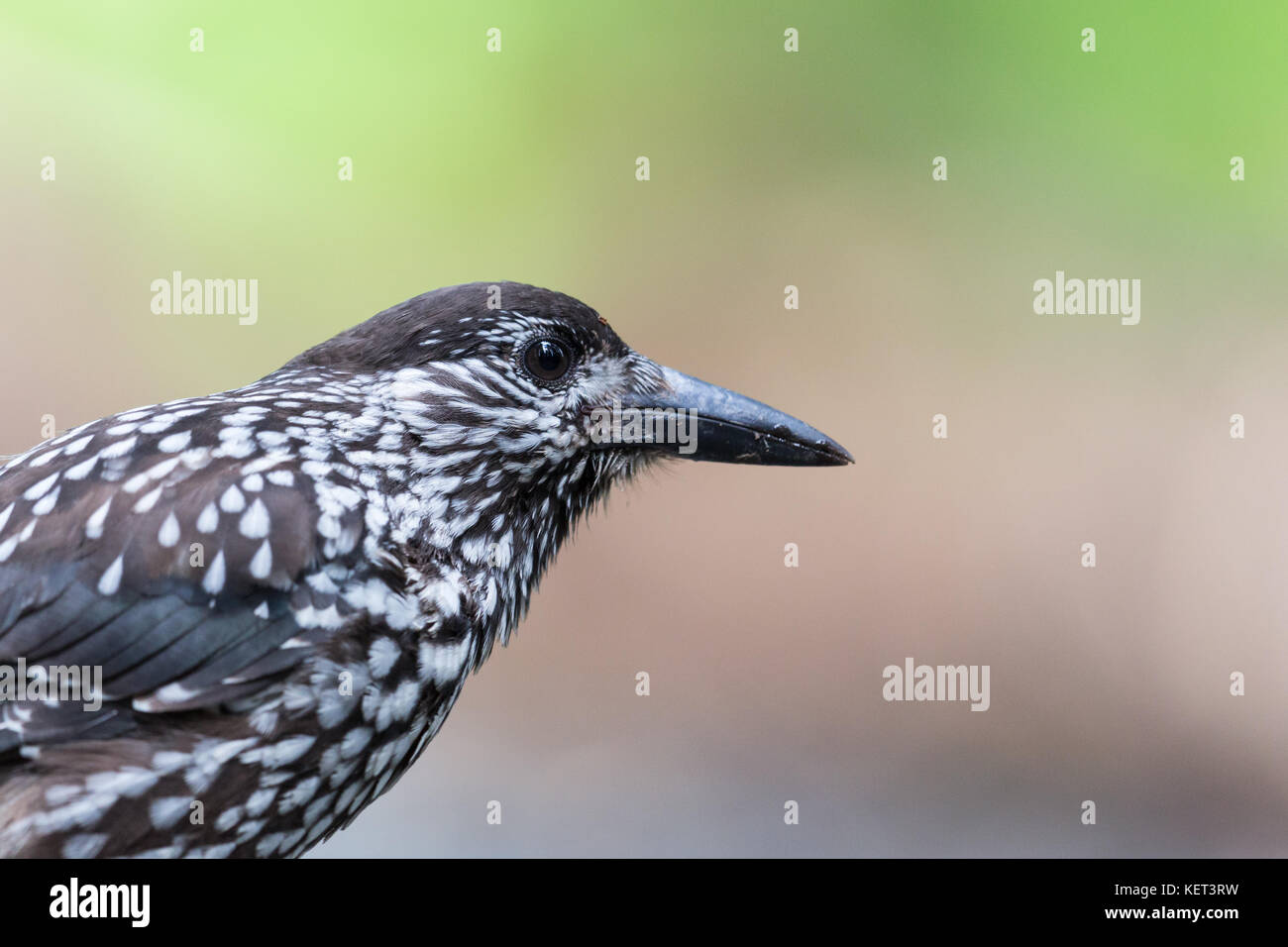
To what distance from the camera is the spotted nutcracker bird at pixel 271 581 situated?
2.25m

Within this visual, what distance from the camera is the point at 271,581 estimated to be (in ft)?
7.77

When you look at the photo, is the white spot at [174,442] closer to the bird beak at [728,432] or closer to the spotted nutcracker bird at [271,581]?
the spotted nutcracker bird at [271,581]

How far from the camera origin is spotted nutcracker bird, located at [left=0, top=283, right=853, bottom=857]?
225cm

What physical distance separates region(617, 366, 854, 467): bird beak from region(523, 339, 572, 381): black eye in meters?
0.18

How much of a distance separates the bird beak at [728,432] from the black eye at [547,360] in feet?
0.60

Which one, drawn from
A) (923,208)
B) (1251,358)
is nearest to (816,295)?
(923,208)

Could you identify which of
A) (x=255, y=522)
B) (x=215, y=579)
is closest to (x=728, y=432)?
(x=255, y=522)

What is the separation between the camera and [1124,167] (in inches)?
287

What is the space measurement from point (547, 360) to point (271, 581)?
2.83 ft

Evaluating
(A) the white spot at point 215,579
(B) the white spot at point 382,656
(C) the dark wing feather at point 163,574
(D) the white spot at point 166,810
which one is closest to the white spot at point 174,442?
(C) the dark wing feather at point 163,574

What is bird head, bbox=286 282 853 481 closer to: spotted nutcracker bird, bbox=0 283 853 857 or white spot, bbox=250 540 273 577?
spotted nutcracker bird, bbox=0 283 853 857

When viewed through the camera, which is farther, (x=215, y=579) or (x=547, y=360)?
(x=547, y=360)

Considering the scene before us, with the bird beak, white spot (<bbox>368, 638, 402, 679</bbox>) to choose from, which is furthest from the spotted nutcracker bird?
the bird beak

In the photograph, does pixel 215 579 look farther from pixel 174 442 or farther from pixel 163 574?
pixel 174 442
